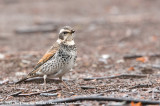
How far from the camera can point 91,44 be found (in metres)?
13.6

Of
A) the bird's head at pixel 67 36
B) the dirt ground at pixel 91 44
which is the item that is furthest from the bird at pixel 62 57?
the dirt ground at pixel 91 44

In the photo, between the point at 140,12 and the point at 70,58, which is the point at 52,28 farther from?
the point at 70,58

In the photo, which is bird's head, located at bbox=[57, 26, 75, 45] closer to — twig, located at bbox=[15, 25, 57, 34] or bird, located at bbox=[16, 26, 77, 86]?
bird, located at bbox=[16, 26, 77, 86]

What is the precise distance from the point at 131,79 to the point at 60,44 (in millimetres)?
1873

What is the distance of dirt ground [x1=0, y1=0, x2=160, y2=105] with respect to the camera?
704 centimetres

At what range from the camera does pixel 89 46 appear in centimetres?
1328

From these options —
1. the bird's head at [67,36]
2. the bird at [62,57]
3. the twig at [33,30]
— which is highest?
the twig at [33,30]

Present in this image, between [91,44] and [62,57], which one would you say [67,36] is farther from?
[91,44]

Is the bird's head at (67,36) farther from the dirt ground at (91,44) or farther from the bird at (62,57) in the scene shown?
the dirt ground at (91,44)

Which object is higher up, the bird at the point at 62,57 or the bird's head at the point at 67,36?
the bird's head at the point at 67,36

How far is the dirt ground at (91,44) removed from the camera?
7043 mm

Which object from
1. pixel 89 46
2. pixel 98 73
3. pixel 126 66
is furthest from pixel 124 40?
pixel 98 73

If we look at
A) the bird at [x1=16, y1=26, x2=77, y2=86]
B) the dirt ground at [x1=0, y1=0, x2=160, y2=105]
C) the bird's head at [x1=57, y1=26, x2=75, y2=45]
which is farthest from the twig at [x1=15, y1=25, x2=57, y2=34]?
the bird's head at [x1=57, y1=26, x2=75, y2=45]

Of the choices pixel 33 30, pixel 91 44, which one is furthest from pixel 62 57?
pixel 33 30
